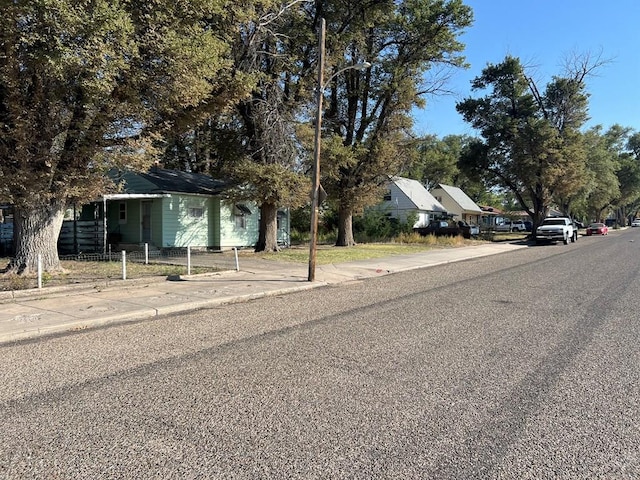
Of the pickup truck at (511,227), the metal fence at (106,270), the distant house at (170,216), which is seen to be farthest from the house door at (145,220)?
the pickup truck at (511,227)

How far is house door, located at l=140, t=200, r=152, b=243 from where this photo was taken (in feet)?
75.0

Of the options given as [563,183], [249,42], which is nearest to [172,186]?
[249,42]

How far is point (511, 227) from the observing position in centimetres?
6888

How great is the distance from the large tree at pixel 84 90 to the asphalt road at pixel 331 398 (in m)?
6.02

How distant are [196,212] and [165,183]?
2.02 meters

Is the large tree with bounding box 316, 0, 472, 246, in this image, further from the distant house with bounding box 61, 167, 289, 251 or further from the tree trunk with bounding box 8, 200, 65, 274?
the tree trunk with bounding box 8, 200, 65, 274

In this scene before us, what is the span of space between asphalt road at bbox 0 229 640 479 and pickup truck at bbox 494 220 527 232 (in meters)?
64.6

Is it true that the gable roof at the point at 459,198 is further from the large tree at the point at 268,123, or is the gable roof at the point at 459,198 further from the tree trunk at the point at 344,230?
the large tree at the point at 268,123

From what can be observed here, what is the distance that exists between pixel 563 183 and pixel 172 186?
3297 cm

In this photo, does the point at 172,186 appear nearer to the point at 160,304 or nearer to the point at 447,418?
the point at 160,304

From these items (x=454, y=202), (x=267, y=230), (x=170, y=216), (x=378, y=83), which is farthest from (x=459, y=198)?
(x=170, y=216)

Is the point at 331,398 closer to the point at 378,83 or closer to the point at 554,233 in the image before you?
the point at 378,83

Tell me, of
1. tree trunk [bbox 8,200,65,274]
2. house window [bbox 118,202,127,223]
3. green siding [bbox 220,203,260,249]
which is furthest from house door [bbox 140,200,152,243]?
tree trunk [bbox 8,200,65,274]

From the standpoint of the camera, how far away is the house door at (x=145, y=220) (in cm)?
2286
